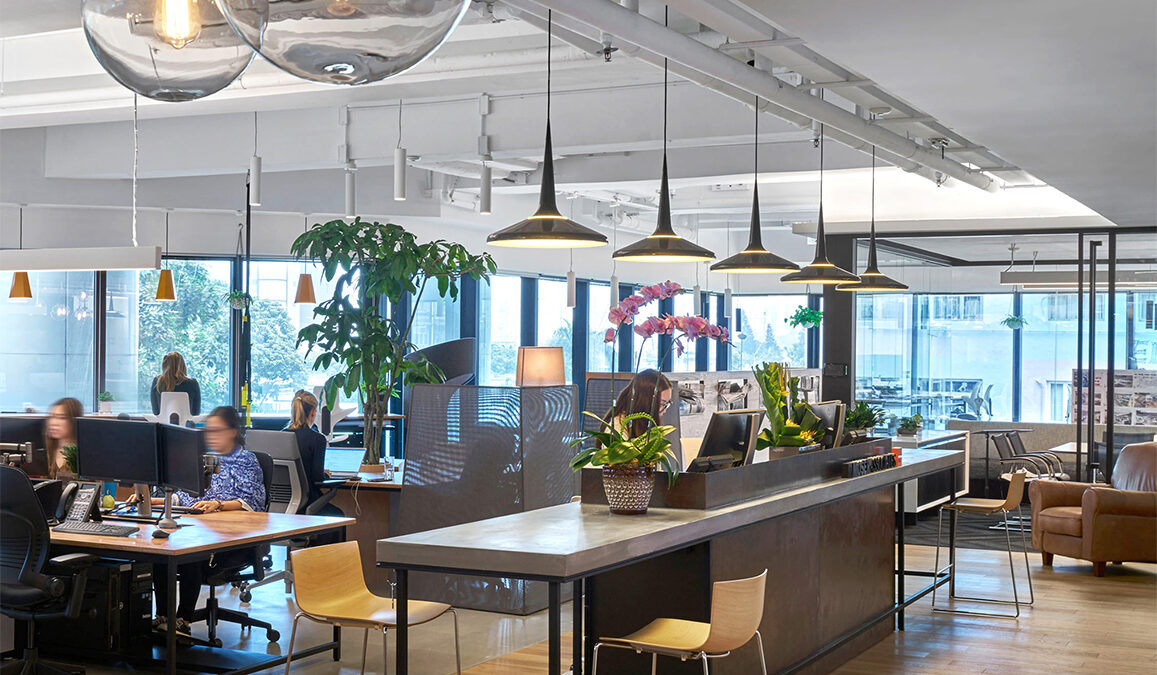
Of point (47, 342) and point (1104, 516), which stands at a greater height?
point (47, 342)

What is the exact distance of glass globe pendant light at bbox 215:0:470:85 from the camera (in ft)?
3.83

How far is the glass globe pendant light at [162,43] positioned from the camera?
1.43 metres

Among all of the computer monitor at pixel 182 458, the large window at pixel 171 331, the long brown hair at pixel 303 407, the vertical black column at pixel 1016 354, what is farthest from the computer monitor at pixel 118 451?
the vertical black column at pixel 1016 354

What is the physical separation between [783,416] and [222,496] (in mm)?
3207

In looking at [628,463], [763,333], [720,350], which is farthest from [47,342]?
[763,333]

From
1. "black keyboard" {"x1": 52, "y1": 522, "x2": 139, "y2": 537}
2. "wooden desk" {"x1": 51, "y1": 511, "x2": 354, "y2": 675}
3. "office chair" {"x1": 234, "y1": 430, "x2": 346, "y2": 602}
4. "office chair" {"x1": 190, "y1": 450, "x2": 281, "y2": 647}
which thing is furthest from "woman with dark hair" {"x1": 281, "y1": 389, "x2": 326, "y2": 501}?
"black keyboard" {"x1": 52, "y1": 522, "x2": 139, "y2": 537}

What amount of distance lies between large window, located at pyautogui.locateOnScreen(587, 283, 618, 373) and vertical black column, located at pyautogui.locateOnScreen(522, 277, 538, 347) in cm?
174

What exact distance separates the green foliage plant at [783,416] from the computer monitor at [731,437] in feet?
2.35

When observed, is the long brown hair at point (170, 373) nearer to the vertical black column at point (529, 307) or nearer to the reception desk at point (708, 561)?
the vertical black column at point (529, 307)

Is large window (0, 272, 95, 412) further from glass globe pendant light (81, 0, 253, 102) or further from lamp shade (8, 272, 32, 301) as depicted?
glass globe pendant light (81, 0, 253, 102)

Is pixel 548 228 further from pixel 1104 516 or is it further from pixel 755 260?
pixel 1104 516

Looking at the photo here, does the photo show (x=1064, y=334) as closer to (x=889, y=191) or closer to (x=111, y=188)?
(x=889, y=191)

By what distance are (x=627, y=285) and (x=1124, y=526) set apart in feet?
32.8

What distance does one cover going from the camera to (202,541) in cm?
527
